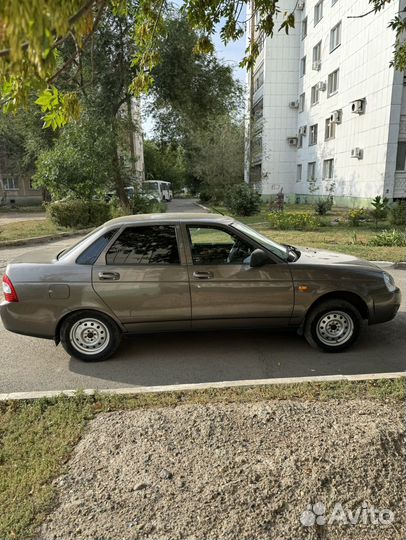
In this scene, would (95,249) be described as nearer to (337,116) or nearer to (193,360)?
(193,360)

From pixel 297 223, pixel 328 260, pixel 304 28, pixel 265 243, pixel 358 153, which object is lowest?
pixel 297 223

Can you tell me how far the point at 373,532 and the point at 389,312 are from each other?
9.75 feet

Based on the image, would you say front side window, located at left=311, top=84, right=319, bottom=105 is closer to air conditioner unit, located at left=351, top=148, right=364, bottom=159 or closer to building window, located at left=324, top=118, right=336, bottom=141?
building window, located at left=324, top=118, right=336, bottom=141

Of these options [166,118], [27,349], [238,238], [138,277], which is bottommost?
[27,349]

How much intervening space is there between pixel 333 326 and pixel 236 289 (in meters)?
1.27

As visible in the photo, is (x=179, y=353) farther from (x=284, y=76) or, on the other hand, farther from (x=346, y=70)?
(x=284, y=76)

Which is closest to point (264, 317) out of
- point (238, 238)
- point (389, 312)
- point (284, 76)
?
point (238, 238)

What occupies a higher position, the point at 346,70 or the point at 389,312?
the point at 346,70

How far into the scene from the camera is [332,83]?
24.6 m

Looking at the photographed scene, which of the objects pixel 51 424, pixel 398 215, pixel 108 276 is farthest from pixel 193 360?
pixel 398 215

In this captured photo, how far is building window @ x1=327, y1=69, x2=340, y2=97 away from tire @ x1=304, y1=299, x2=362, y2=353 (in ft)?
76.9

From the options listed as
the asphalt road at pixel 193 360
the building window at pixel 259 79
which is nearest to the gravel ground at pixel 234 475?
the asphalt road at pixel 193 360

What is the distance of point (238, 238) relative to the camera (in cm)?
451

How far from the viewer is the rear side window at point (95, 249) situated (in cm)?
428
